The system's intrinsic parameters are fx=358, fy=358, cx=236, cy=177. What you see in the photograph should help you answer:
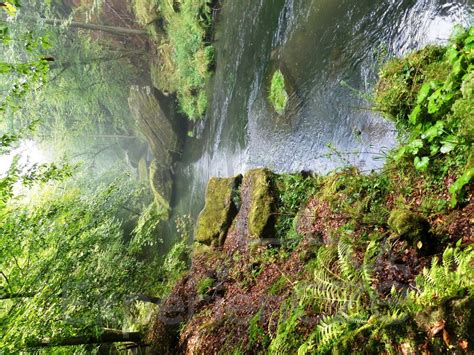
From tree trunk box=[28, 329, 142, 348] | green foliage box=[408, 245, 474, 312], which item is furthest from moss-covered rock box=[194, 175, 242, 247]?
green foliage box=[408, 245, 474, 312]

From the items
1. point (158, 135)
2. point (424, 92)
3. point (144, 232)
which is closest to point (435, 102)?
point (424, 92)

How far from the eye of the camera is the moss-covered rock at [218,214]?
8.98m

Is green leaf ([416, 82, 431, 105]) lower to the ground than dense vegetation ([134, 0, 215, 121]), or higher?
lower

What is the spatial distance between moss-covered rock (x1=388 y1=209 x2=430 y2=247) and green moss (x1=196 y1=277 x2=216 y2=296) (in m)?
4.44

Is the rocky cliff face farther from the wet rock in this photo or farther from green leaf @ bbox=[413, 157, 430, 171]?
green leaf @ bbox=[413, 157, 430, 171]

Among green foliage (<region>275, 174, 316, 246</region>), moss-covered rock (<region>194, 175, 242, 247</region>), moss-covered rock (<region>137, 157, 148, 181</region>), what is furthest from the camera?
moss-covered rock (<region>137, 157, 148, 181</region>)

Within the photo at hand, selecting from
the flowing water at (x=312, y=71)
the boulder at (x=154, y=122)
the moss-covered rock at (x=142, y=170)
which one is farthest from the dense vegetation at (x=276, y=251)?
the moss-covered rock at (x=142, y=170)

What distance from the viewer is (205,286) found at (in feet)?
25.0

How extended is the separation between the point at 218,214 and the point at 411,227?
5.69 m

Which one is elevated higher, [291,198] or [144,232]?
[144,232]

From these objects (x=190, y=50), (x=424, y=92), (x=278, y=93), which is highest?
(x=190, y=50)

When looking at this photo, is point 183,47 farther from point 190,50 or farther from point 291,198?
point 291,198

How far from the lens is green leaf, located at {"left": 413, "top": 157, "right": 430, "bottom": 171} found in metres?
4.20

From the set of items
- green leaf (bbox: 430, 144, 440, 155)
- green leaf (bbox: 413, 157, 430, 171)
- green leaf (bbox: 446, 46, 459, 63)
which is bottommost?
green leaf (bbox: 413, 157, 430, 171)
